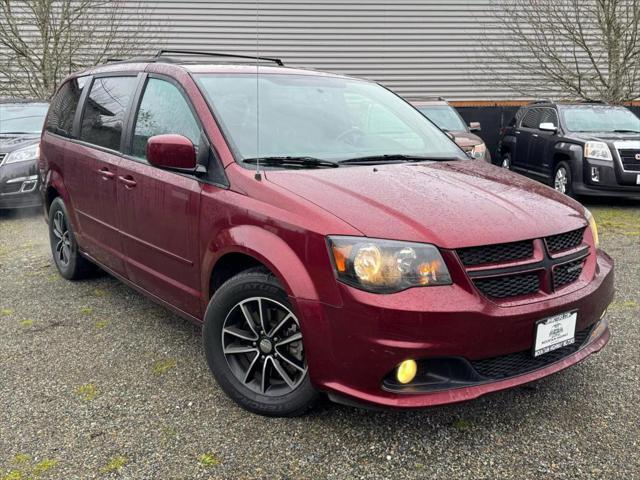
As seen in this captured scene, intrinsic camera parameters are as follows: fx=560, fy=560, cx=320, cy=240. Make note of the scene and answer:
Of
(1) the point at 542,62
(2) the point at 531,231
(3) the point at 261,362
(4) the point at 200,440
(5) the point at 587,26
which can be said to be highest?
(5) the point at 587,26

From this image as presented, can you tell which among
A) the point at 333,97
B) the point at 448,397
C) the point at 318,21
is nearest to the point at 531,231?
the point at 448,397

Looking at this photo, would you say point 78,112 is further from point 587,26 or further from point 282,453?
point 587,26

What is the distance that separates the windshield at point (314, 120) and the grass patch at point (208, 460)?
4.64ft

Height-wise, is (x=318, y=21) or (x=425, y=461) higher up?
(x=318, y=21)

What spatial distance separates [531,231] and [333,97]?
65.0 inches

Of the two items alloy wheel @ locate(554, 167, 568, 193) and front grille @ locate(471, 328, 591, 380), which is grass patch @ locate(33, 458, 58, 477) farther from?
alloy wheel @ locate(554, 167, 568, 193)

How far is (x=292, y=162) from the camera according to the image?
2.87 m

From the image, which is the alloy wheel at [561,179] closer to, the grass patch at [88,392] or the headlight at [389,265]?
the headlight at [389,265]

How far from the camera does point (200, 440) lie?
249cm

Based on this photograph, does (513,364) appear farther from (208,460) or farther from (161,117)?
(161,117)

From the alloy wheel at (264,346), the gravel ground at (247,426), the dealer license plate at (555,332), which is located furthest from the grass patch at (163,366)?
the dealer license plate at (555,332)

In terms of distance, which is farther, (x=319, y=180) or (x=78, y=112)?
(x=78, y=112)

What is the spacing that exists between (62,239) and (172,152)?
8.11 feet

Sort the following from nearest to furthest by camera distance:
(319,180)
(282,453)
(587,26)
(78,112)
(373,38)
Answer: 1. (282,453)
2. (319,180)
3. (78,112)
4. (587,26)
5. (373,38)
